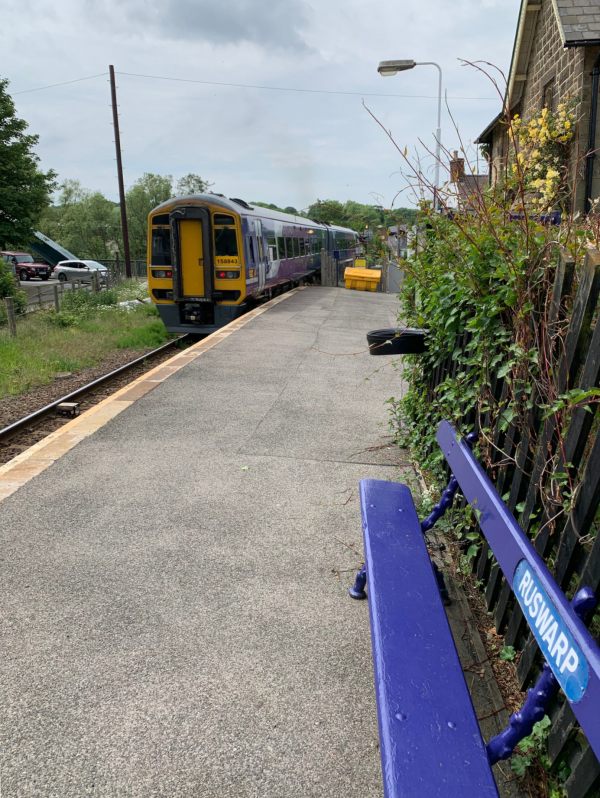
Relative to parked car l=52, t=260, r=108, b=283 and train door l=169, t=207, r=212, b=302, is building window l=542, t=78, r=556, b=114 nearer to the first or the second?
train door l=169, t=207, r=212, b=302

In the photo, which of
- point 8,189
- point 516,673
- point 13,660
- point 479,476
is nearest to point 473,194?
point 479,476

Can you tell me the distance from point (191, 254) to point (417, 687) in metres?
13.1

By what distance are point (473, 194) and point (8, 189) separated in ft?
88.2

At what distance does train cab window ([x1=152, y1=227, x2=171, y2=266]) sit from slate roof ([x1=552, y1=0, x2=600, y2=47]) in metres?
8.54

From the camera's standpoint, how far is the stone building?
878cm

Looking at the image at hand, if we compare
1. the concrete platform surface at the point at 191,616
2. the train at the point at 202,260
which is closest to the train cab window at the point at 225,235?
the train at the point at 202,260

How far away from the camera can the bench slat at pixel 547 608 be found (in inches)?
55.2

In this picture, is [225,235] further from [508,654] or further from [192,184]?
[192,184]

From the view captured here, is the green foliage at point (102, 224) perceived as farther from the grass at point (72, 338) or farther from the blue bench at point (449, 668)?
the blue bench at point (449, 668)

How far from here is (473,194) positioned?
3100 millimetres

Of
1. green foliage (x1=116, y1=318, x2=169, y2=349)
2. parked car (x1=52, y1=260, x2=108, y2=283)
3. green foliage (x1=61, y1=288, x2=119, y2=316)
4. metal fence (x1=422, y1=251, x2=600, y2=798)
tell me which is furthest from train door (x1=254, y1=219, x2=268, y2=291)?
parked car (x1=52, y1=260, x2=108, y2=283)

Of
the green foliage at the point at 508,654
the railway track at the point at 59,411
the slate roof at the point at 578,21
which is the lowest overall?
the railway track at the point at 59,411

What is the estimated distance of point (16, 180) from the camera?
85.8 ft

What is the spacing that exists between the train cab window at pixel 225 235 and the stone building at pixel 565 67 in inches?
233
